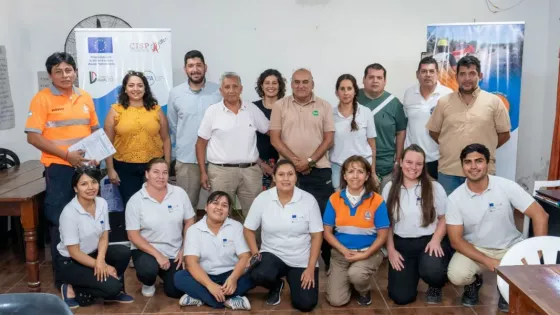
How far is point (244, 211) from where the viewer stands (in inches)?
155

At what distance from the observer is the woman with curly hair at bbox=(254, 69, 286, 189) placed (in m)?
4.02

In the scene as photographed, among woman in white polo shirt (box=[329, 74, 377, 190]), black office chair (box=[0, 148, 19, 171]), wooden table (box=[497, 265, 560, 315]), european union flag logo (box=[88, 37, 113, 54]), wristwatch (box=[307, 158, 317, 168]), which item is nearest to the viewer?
wooden table (box=[497, 265, 560, 315])

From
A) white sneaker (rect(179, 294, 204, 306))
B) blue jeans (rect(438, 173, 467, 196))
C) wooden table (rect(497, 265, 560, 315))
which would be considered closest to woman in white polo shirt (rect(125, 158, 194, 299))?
white sneaker (rect(179, 294, 204, 306))

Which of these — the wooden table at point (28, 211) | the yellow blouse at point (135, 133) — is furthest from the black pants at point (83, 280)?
the yellow blouse at point (135, 133)

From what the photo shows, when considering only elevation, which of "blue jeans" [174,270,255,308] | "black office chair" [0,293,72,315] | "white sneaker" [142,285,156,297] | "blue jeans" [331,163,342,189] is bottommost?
"white sneaker" [142,285,156,297]

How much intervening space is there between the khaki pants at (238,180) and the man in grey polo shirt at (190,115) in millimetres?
249

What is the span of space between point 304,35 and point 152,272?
9.91 feet

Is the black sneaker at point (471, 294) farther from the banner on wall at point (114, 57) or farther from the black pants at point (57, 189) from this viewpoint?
the banner on wall at point (114, 57)

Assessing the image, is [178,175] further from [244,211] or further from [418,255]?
[418,255]

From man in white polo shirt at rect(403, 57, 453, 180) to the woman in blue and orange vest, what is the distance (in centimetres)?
93

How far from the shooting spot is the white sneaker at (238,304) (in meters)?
3.25

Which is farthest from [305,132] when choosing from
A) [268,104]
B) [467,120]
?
[467,120]

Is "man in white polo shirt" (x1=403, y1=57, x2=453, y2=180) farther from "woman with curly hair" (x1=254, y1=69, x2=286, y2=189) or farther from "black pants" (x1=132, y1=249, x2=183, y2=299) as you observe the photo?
"black pants" (x1=132, y1=249, x2=183, y2=299)

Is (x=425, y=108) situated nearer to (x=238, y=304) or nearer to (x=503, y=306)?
(x=503, y=306)
